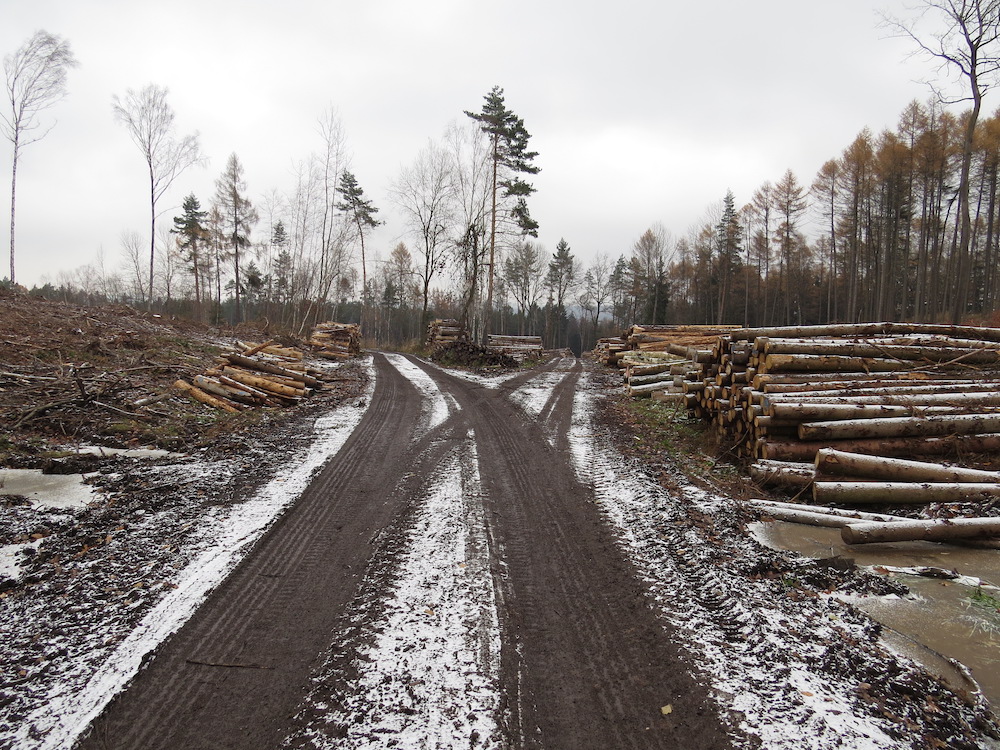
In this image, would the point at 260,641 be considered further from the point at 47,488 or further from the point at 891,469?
the point at 891,469

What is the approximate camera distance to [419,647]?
3176mm

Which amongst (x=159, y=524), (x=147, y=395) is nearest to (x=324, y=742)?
(x=159, y=524)

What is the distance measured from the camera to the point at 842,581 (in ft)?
12.8

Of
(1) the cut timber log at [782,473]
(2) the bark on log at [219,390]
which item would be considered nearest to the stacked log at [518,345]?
(2) the bark on log at [219,390]

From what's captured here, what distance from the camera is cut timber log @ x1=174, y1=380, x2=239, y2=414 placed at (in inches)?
388

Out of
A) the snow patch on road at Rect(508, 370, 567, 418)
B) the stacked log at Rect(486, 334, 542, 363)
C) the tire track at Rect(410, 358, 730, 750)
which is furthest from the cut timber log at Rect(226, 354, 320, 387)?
the stacked log at Rect(486, 334, 542, 363)

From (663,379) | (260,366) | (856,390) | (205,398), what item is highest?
(856,390)

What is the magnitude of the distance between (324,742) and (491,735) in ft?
2.86

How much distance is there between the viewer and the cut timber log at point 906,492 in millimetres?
4938

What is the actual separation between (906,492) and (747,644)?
329cm

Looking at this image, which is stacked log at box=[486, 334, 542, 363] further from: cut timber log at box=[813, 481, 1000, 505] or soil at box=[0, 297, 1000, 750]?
cut timber log at box=[813, 481, 1000, 505]

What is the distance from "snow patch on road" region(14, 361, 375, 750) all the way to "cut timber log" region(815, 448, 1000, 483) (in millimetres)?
6326

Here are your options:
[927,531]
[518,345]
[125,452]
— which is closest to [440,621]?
[927,531]

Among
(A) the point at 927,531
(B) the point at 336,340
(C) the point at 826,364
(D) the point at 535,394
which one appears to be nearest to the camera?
(A) the point at 927,531
